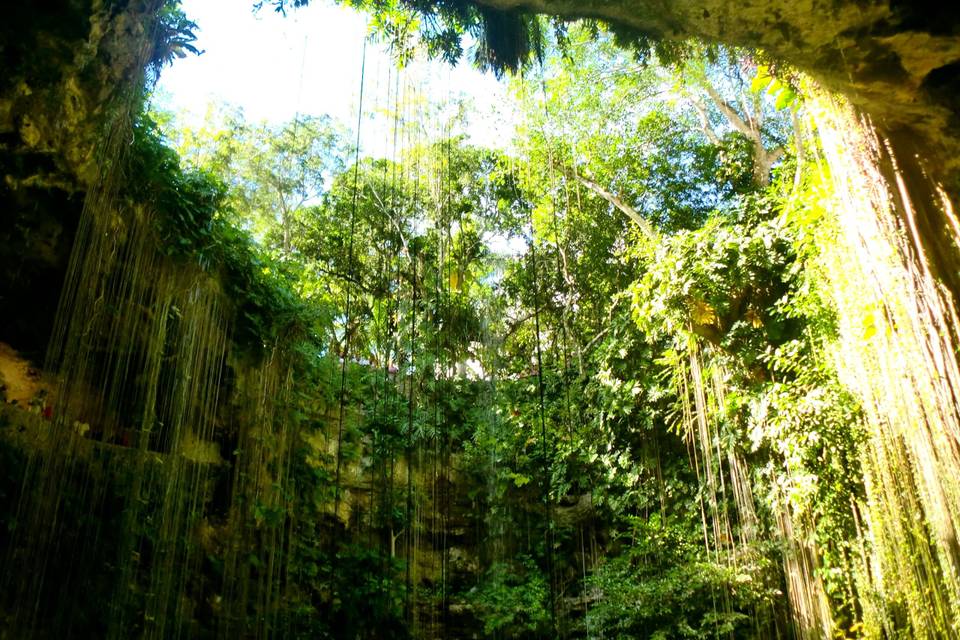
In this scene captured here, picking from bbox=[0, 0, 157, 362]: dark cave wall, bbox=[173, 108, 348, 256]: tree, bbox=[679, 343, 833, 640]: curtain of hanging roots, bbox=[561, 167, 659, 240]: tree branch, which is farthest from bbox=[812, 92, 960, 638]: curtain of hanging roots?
bbox=[173, 108, 348, 256]: tree

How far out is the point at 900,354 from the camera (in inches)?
94.2

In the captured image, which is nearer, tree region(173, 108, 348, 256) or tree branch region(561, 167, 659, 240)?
tree branch region(561, 167, 659, 240)

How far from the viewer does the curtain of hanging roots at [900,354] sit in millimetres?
2242

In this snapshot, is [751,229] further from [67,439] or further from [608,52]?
[67,439]

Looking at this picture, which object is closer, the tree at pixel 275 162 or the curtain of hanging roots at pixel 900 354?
the curtain of hanging roots at pixel 900 354

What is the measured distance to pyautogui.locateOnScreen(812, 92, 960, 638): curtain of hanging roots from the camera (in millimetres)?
2242

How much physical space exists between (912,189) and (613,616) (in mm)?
3907

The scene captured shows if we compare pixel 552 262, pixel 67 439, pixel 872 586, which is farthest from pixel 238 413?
pixel 552 262

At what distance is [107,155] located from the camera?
305 centimetres

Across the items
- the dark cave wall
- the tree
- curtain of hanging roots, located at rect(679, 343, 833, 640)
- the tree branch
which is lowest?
curtain of hanging roots, located at rect(679, 343, 833, 640)

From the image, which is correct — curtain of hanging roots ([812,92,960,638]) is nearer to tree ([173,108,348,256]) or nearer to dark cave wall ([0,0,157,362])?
dark cave wall ([0,0,157,362])

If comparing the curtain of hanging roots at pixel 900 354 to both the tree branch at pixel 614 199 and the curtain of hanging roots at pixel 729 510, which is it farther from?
the tree branch at pixel 614 199

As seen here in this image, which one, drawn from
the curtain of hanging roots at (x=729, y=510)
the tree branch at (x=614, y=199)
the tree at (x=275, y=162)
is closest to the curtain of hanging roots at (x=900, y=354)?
the curtain of hanging roots at (x=729, y=510)

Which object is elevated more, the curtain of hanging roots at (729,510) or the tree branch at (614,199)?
the tree branch at (614,199)
